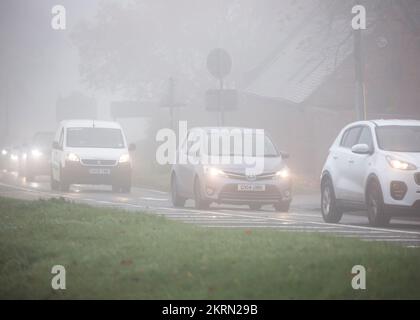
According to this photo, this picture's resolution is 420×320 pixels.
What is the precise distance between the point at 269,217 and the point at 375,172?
3046mm

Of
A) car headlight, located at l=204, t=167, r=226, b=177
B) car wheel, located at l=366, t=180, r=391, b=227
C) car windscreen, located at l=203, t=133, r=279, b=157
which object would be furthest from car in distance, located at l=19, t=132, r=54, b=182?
car wheel, located at l=366, t=180, r=391, b=227

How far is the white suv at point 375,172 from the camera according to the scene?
1839 centimetres

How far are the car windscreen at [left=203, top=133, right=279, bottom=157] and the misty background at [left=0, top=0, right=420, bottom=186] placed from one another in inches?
411

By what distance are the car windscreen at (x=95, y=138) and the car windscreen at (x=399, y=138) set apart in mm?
13888

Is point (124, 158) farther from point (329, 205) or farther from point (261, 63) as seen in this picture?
point (261, 63)

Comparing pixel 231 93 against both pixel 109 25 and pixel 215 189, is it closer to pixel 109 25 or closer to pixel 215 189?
pixel 215 189

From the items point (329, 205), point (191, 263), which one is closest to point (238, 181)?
point (329, 205)

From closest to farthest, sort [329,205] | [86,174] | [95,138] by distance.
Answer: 1. [329,205]
2. [86,174]
3. [95,138]

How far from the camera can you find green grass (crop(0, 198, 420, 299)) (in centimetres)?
986

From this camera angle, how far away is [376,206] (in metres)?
18.8

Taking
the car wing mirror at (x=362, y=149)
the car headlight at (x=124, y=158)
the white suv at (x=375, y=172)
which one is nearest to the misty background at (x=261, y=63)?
the car headlight at (x=124, y=158)

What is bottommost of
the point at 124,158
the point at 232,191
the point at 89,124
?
the point at 232,191

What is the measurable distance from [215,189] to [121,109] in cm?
5441

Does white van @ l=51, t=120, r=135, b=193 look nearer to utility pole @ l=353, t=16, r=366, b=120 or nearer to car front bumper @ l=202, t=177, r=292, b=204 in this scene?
utility pole @ l=353, t=16, r=366, b=120
